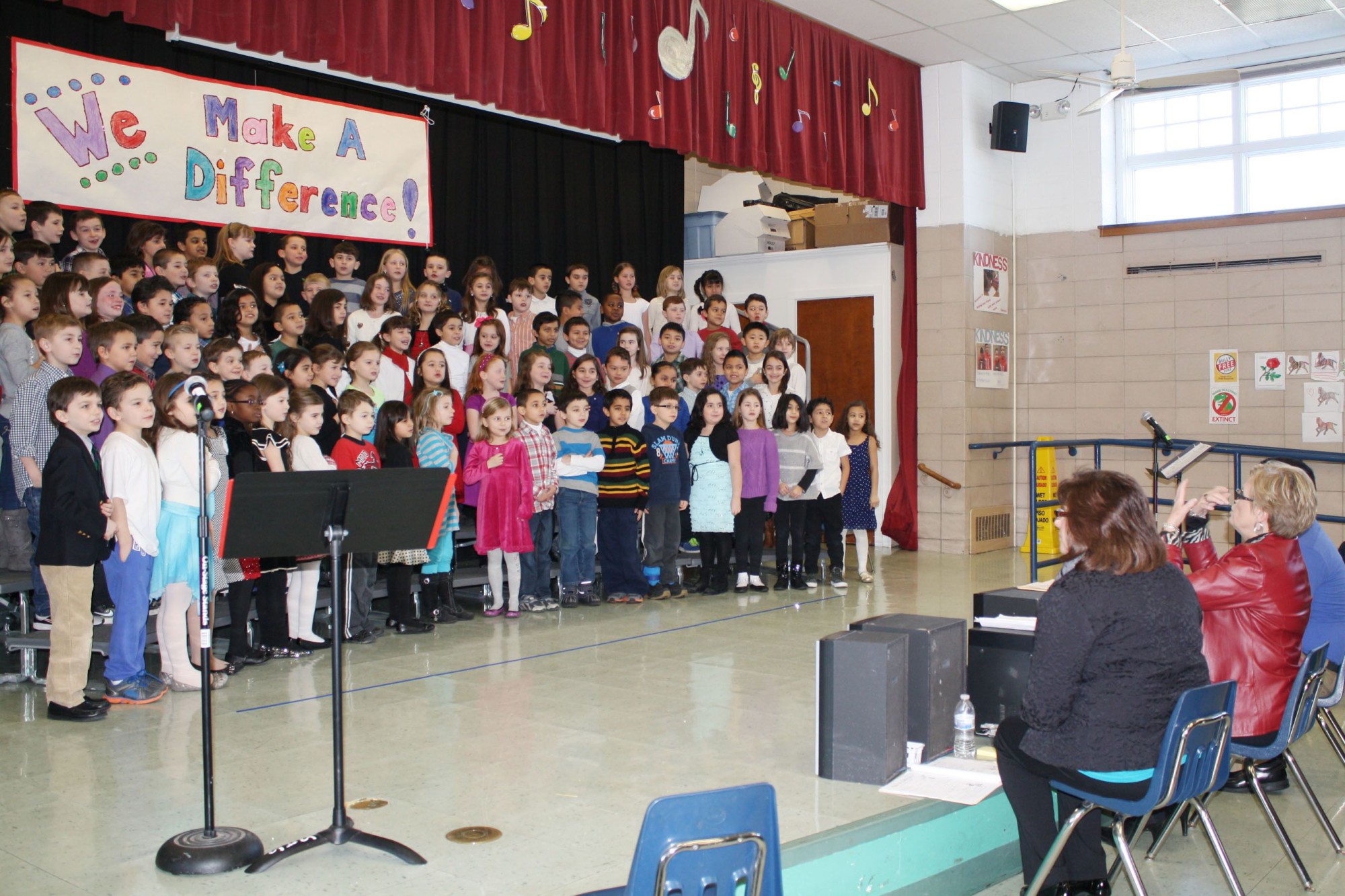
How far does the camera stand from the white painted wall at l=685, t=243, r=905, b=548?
31.4 ft

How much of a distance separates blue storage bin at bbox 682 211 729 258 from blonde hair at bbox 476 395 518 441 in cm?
430

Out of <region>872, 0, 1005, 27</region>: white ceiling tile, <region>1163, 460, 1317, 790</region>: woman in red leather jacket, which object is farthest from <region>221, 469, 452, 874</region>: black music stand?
<region>872, 0, 1005, 27</region>: white ceiling tile

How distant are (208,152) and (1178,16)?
6589mm

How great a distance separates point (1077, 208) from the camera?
969 cm

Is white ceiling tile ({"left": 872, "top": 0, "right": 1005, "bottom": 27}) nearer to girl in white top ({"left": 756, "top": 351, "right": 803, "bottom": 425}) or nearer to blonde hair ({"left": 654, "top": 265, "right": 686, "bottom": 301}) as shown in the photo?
blonde hair ({"left": 654, "top": 265, "right": 686, "bottom": 301})

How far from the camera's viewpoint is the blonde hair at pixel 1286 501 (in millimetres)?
3373

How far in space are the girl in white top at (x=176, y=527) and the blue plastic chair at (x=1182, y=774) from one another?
3396mm

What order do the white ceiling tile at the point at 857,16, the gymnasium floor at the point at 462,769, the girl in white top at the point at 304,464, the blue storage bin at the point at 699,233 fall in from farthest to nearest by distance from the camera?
the blue storage bin at the point at 699,233 < the white ceiling tile at the point at 857,16 < the girl in white top at the point at 304,464 < the gymnasium floor at the point at 462,769

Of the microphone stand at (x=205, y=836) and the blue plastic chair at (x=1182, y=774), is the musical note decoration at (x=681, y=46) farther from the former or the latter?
the blue plastic chair at (x=1182, y=774)

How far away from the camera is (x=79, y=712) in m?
4.18

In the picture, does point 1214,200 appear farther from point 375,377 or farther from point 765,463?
point 375,377

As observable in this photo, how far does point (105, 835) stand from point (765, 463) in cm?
481

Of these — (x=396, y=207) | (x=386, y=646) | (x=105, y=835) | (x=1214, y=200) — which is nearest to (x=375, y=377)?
(x=386, y=646)

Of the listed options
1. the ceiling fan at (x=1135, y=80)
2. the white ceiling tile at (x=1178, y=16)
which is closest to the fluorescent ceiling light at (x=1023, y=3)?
Result: the white ceiling tile at (x=1178, y=16)
